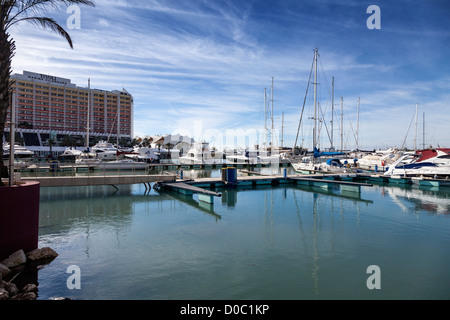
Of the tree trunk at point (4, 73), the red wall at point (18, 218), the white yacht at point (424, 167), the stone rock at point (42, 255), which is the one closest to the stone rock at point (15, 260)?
the red wall at point (18, 218)

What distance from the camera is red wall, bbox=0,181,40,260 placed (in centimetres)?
865

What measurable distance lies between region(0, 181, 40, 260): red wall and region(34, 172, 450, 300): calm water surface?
117 centimetres

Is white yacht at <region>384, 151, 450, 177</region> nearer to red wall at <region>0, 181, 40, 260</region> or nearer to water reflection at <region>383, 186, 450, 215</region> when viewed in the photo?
water reflection at <region>383, 186, 450, 215</region>

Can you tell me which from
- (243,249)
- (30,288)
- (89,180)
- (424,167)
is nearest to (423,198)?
(424,167)

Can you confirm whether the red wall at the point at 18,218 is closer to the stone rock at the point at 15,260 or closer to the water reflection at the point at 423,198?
the stone rock at the point at 15,260

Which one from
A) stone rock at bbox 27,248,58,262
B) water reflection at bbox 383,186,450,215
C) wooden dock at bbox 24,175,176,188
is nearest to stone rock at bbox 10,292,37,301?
stone rock at bbox 27,248,58,262

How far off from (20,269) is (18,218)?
5.25ft

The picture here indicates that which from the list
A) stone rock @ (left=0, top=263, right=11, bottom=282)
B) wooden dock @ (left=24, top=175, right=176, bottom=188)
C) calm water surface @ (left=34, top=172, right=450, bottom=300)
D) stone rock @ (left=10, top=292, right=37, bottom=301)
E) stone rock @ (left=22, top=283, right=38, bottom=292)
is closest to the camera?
stone rock @ (left=10, top=292, right=37, bottom=301)

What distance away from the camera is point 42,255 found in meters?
10.0

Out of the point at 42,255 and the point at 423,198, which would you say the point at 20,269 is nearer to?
the point at 42,255
